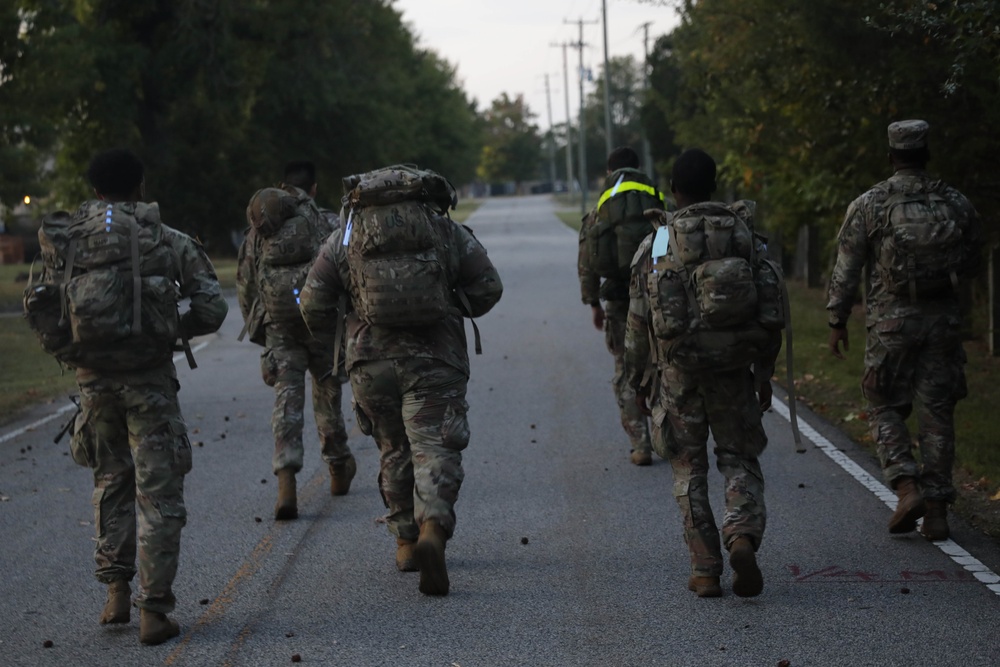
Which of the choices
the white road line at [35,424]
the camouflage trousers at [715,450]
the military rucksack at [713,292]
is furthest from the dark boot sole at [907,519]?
the white road line at [35,424]

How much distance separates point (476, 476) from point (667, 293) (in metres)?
3.40

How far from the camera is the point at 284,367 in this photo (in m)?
8.45

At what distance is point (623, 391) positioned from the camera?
9.59 meters

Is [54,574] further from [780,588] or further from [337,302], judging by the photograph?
[780,588]

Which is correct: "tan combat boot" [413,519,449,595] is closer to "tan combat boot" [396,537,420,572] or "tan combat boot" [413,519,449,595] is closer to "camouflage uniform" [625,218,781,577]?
"tan combat boot" [396,537,420,572]

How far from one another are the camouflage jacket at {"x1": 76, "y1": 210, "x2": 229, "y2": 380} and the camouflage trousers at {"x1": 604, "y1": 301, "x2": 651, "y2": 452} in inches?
156

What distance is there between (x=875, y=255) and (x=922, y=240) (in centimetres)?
31

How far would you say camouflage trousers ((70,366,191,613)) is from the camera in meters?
5.93

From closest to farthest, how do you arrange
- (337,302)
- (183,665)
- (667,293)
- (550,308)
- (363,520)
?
(183,665)
(667,293)
(337,302)
(363,520)
(550,308)

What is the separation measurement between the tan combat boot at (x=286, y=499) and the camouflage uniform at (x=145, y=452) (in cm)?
203

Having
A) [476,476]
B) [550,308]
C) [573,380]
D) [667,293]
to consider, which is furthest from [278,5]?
[667,293]

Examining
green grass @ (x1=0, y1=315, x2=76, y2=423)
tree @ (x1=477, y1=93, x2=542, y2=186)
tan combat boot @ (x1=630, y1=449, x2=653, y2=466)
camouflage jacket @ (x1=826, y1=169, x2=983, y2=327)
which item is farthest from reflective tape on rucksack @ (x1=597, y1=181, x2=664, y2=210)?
tree @ (x1=477, y1=93, x2=542, y2=186)

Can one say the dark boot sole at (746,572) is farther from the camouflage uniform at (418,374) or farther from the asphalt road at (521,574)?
the camouflage uniform at (418,374)

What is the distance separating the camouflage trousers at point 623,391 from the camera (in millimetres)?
9516
